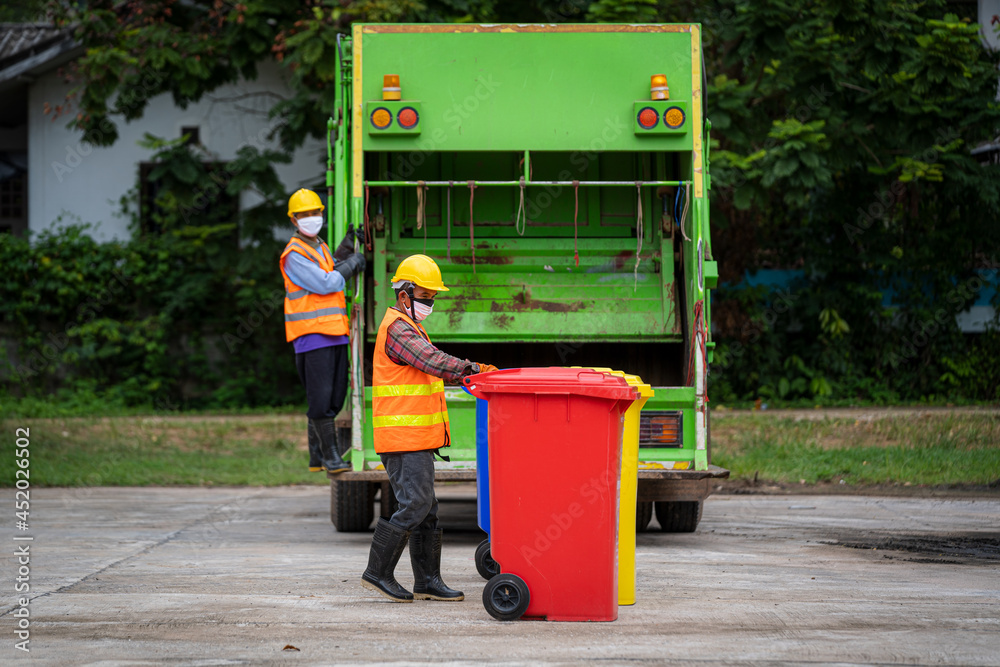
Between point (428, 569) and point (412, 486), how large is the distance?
1.38 ft

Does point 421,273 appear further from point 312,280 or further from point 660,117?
point 660,117

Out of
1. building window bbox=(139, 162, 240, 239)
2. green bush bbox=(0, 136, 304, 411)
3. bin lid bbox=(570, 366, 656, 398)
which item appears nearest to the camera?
bin lid bbox=(570, 366, 656, 398)

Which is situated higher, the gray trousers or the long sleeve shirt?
the long sleeve shirt

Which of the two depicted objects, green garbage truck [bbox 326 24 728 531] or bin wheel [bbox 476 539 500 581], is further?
green garbage truck [bbox 326 24 728 531]

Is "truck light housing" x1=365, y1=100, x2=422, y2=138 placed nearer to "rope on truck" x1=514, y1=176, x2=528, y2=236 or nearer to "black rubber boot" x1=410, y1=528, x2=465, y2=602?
"rope on truck" x1=514, y1=176, x2=528, y2=236

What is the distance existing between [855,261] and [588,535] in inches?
418

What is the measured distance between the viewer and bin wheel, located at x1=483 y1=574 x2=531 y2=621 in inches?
166

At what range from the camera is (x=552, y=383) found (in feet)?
13.9

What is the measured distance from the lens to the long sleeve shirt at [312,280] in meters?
6.11

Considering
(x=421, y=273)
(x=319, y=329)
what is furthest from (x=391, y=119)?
(x=421, y=273)

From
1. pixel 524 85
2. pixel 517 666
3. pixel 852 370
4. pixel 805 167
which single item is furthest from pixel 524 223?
pixel 852 370

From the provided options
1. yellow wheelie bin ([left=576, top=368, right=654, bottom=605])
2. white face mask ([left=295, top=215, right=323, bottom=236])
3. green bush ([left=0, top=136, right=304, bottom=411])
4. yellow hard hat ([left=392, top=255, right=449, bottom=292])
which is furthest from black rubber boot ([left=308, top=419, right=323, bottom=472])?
green bush ([left=0, top=136, right=304, bottom=411])

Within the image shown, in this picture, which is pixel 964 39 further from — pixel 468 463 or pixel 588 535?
pixel 588 535

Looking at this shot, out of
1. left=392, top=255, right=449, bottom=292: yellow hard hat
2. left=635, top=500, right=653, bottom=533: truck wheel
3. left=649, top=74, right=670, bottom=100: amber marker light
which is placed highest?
left=649, top=74, right=670, bottom=100: amber marker light
